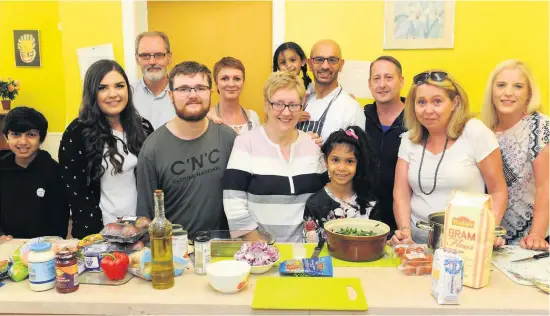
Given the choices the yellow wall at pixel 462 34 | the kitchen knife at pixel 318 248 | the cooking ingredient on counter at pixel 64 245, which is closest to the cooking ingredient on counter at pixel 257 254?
the kitchen knife at pixel 318 248

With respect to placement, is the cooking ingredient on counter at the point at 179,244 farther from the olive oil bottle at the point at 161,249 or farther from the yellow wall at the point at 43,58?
the yellow wall at the point at 43,58

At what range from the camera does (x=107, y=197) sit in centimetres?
202

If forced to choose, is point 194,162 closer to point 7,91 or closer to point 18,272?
point 18,272

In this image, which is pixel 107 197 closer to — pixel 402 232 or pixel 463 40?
pixel 402 232

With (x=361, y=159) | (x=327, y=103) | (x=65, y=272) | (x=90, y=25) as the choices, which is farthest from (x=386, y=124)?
(x=90, y=25)

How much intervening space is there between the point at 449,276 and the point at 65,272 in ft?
3.63

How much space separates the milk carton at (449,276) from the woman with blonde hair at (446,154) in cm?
47

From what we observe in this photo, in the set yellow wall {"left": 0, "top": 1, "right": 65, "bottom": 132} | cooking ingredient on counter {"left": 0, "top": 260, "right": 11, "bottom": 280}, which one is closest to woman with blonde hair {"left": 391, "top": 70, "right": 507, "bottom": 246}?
cooking ingredient on counter {"left": 0, "top": 260, "right": 11, "bottom": 280}

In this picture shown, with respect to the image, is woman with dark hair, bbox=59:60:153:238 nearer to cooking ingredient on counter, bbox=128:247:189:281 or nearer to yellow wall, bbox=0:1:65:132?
cooking ingredient on counter, bbox=128:247:189:281

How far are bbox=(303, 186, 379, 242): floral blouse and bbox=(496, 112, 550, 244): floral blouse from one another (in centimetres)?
65

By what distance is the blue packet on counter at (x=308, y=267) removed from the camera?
140 cm

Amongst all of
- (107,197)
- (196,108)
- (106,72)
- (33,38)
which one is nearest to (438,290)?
(196,108)

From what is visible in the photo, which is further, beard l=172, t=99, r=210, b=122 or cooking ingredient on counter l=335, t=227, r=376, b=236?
beard l=172, t=99, r=210, b=122

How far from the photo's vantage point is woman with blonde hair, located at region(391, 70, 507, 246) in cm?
175
